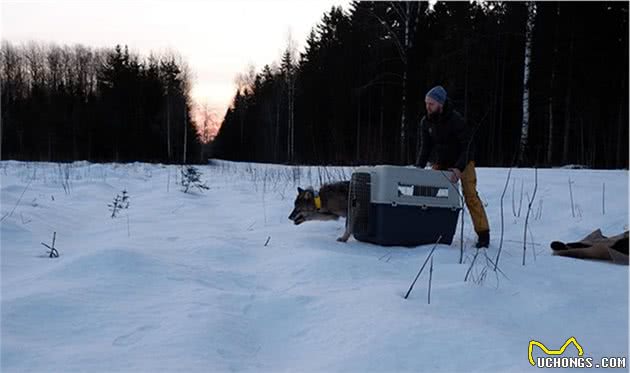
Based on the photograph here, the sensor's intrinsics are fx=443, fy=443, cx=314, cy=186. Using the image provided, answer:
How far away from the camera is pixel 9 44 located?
46906 mm

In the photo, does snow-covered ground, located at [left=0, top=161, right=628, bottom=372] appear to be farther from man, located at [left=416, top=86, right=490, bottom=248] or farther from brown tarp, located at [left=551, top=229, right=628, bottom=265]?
man, located at [left=416, top=86, right=490, bottom=248]

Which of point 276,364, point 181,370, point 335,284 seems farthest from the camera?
point 335,284

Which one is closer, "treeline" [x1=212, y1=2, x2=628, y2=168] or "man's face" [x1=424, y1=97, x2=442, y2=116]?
"man's face" [x1=424, y1=97, x2=442, y2=116]

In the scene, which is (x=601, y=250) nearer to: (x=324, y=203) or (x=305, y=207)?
(x=324, y=203)

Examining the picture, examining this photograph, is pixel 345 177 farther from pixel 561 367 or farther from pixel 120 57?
pixel 120 57

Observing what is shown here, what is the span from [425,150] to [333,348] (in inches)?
139

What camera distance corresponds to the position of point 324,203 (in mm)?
5660

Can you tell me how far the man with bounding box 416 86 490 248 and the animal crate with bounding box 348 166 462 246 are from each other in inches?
9.1

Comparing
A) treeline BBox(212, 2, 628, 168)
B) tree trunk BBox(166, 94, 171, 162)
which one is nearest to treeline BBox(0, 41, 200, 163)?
tree trunk BBox(166, 94, 171, 162)

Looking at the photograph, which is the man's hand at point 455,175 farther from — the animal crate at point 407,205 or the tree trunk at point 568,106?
the tree trunk at point 568,106

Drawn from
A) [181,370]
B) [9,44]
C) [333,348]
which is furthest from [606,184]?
[9,44]

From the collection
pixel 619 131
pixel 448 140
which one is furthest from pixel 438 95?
pixel 619 131

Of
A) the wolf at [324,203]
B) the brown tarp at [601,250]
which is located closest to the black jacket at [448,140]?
the wolf at [324,203]

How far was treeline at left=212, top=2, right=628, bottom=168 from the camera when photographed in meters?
19.3
